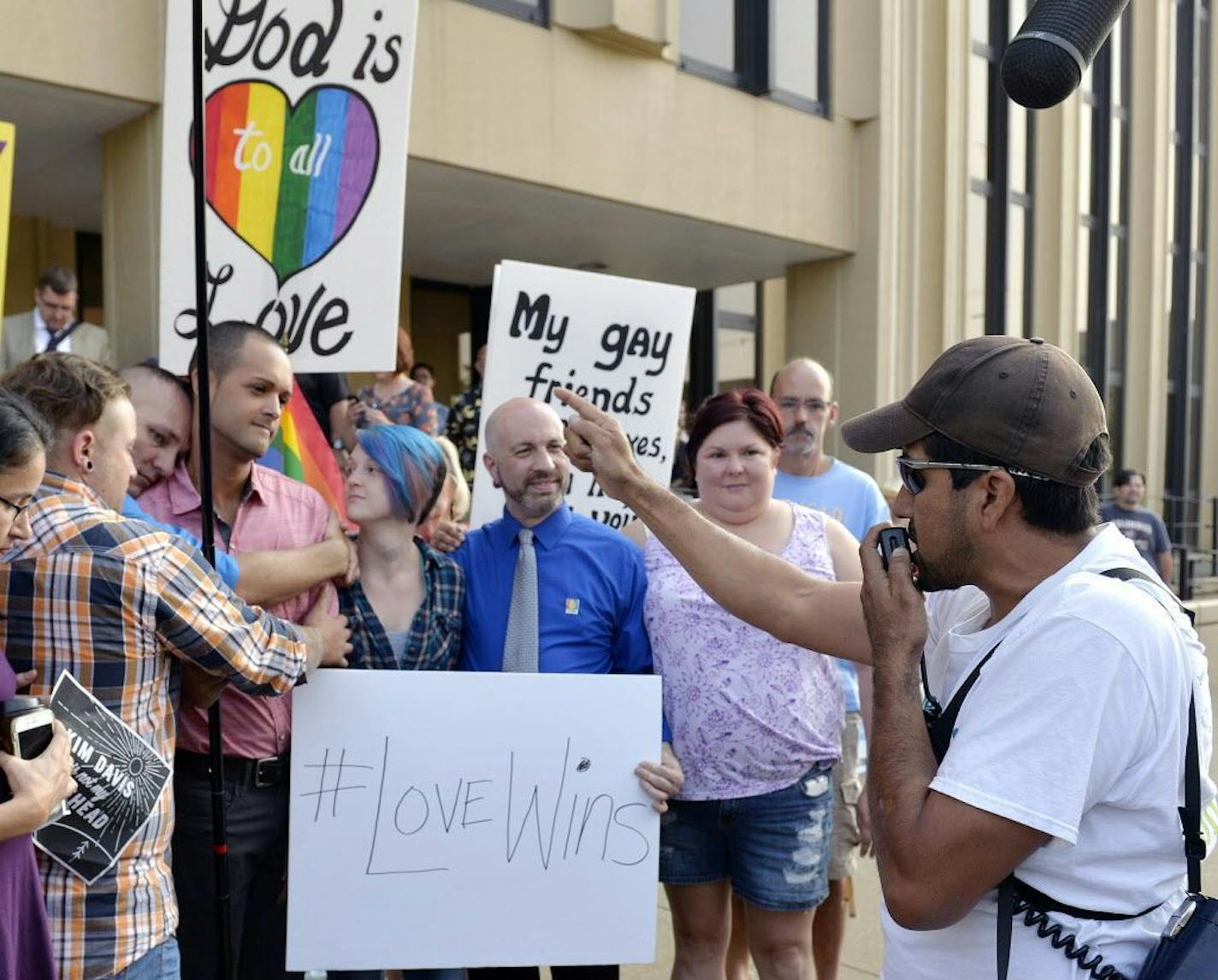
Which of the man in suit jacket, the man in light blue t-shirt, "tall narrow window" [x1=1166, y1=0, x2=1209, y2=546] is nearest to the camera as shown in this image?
the man in light blue t-shirt

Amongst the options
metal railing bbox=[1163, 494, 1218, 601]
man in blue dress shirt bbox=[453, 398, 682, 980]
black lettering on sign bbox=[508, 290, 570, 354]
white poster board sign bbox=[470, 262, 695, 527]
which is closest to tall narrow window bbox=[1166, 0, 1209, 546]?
metal railing bbox=[1163, 494, 1218, 601]

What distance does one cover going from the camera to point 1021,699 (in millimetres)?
1612

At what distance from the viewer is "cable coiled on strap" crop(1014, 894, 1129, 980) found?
165cm

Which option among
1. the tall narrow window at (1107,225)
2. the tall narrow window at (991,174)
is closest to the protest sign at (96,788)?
the tall narrow window at (991,174)

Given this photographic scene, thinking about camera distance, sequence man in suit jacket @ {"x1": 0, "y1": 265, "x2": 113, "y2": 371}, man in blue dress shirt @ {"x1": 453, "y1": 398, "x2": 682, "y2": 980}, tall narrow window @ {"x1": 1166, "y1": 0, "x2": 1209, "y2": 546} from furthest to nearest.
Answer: tall narrow window @ {"x1": 1166, "y1": 0, "x2": 1209, "y2": 546}, man in suit jacket @ {"x1": 0, "y1": 265, "x2": 113, "y2": 371}, man in blue dress shirt @ {"x1": 453, "y1": 398, "x2": 682, "y2": 980}

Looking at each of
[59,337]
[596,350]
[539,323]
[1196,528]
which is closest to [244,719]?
[539,323]

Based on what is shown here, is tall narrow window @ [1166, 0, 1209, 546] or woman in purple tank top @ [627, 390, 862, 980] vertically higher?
tall narrow window @ [1166, 0, 1209, 546]

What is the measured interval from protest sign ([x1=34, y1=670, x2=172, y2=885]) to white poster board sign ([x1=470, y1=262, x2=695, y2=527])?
1.89 m

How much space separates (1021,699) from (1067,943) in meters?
0.35

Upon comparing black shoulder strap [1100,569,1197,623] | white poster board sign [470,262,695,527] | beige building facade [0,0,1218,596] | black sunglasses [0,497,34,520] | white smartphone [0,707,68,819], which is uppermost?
beige building facade [0,0,1218,596]

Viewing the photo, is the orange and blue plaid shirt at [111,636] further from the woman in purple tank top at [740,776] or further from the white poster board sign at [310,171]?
the white poster board sign at [310,171]

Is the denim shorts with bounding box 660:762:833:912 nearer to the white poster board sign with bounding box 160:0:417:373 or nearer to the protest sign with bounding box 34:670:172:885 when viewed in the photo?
the protest sign with bounding box 34:670:172:885

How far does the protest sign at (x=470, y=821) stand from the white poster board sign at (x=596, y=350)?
1.26 meters

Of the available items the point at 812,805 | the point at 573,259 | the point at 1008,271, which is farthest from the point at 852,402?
the point at 812,805
